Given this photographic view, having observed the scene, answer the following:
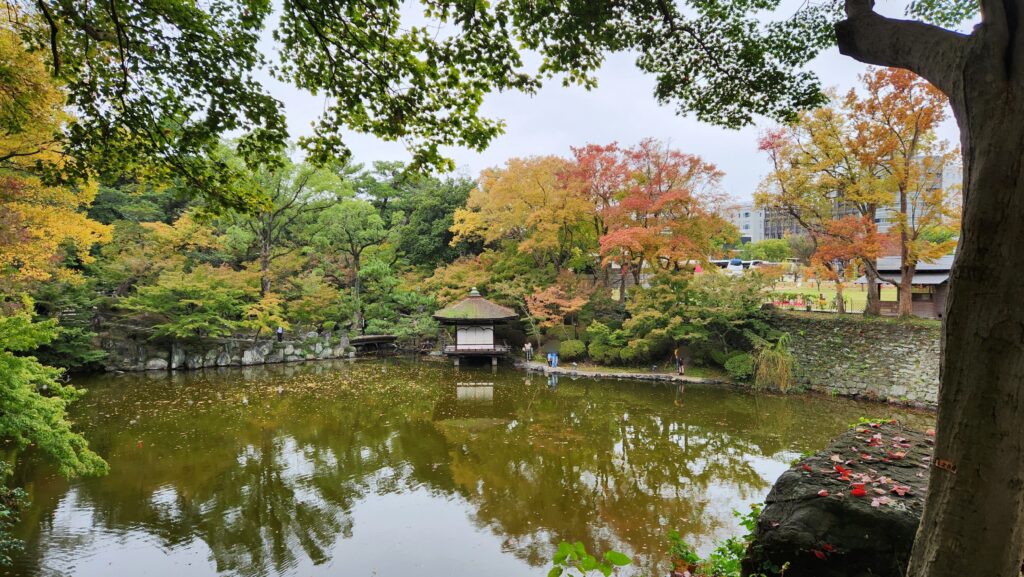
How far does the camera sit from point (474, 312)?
1552 cm

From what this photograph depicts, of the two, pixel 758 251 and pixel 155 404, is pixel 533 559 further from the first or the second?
pixel 758 251

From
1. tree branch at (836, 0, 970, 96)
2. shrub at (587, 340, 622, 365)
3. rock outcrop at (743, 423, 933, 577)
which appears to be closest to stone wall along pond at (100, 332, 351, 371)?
shrub at (587, 340, 622, 365)

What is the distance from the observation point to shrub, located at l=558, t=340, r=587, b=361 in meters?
14.7

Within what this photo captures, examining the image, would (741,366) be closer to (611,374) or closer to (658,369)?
(658,369)

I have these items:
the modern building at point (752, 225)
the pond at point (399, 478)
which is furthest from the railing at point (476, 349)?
the modern building at point (752, 225)

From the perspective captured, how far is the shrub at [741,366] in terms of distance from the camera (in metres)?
12.1

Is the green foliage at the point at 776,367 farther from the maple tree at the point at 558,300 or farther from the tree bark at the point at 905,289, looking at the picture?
the maple tree at the point at 558,300

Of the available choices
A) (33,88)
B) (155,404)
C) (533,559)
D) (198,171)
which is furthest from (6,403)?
(155,404)

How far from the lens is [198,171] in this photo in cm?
338

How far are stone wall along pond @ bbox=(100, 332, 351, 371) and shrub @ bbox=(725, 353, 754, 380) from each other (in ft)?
43.0

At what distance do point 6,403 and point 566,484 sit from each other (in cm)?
554

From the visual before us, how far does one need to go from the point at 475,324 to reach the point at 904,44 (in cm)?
1454

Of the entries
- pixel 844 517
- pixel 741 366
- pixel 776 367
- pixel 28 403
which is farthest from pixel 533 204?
pixel 844 517

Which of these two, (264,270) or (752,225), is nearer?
(264,270)
